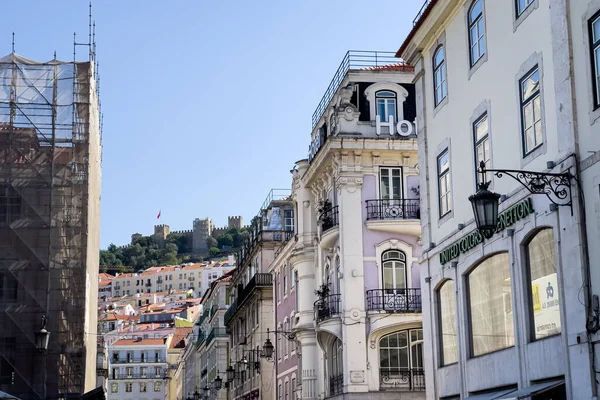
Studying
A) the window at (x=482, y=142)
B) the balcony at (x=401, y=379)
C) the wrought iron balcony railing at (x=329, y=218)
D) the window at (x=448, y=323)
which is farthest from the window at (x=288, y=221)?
the window at (x=482, y=142)

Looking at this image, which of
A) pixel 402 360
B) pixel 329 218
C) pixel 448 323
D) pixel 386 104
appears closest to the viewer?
pixel 448 323

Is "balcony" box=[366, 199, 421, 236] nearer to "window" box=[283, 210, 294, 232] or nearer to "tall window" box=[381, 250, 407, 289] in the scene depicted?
"tall window" box=[381, 250, 407, 289]

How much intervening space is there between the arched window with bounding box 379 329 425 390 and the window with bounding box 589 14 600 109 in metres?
19.9

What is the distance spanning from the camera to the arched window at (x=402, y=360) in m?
35.2

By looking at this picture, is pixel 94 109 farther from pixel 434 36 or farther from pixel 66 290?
pixel 434 36

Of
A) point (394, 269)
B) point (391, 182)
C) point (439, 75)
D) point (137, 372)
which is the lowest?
point (137, 372)

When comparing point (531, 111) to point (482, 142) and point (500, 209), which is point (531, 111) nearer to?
point (500, 209)

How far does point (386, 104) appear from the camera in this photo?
3772 centimetres

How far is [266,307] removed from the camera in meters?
56.5

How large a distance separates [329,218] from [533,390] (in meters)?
20.3

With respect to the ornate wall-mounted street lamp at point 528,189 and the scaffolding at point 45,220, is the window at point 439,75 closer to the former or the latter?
the ornate wall-mounted street lamp at point 528,189

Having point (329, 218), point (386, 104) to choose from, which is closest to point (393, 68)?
point (386, 104)

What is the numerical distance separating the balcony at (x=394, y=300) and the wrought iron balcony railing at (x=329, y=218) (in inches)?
123

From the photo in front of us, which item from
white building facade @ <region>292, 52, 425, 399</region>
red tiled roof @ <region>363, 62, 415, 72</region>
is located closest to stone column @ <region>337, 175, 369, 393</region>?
white building facade @ <region>292, 52, 425, 399</region>
